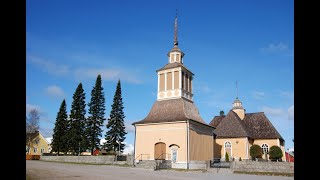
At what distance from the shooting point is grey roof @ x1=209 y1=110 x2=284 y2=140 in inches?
1801

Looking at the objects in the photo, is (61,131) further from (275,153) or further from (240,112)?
(275,153)

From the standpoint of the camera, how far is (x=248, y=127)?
4906cm

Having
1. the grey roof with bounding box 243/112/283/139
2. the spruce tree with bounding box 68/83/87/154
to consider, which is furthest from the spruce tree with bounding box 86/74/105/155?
the grey roof with bounding box 243/112/283/139

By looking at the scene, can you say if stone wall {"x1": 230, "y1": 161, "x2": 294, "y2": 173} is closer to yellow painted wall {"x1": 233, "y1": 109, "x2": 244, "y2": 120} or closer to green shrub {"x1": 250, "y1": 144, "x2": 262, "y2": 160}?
green shrub {"x1": 250, "y1": 144, "x2": 262, "y2": 160}

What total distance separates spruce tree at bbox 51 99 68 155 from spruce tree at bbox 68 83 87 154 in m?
1.94

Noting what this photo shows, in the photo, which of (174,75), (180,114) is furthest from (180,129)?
(174,75)

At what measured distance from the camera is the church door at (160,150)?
32188mm

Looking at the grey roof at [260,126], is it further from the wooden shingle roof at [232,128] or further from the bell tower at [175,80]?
the bell tower at [175,80]

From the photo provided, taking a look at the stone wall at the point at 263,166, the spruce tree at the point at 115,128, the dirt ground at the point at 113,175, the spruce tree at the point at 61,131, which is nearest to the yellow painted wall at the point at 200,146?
the stone wall at the point at 263,166

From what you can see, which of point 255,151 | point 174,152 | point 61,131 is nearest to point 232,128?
point 255,151

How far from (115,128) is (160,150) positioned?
2349 centimetres

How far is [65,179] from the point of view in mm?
14969
